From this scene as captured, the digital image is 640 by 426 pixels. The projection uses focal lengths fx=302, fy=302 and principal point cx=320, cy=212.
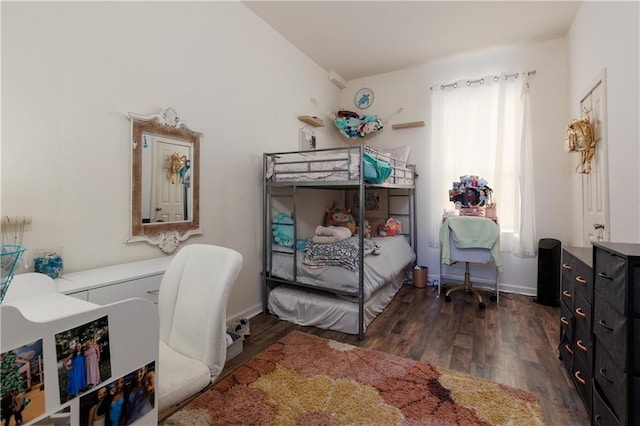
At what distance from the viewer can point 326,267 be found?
271 centimetres

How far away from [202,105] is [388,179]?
1858 mm

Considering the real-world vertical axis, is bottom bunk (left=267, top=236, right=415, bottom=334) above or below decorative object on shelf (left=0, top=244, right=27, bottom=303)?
below

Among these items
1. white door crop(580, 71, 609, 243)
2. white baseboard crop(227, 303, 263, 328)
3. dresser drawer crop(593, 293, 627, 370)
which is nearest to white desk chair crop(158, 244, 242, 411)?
white baseboard crop(227, 303, 263, 328)

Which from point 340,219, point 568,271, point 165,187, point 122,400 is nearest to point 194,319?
point 122,400

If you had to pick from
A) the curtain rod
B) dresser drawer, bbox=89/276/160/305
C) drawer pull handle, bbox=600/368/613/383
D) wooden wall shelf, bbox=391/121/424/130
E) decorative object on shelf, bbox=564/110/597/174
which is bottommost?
drawer pull handle, bbox=600/368/613/383

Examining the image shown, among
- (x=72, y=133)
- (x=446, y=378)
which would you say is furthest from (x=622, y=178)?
(x=72, y=133)

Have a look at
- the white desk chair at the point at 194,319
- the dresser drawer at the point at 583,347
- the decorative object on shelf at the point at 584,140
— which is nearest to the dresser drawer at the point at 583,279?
the dresser drawer at the point at 583,347

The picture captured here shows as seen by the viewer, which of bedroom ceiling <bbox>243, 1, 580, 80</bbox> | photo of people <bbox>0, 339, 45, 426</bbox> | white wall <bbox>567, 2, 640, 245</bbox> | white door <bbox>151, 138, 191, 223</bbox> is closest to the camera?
photo of people <bbox>0, 339, 45, 426</bbox>

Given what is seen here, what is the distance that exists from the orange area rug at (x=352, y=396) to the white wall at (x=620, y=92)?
49.9 inches

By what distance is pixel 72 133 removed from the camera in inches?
66.4

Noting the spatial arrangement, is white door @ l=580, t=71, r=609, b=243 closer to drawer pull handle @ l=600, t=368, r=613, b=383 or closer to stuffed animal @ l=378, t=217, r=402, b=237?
drawer pull handle @ l=600, t=368, r=613, b=383

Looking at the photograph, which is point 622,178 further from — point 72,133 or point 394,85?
point 72,133

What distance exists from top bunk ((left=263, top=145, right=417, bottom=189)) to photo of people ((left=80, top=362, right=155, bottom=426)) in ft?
6.37

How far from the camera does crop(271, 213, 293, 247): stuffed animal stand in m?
3.00
